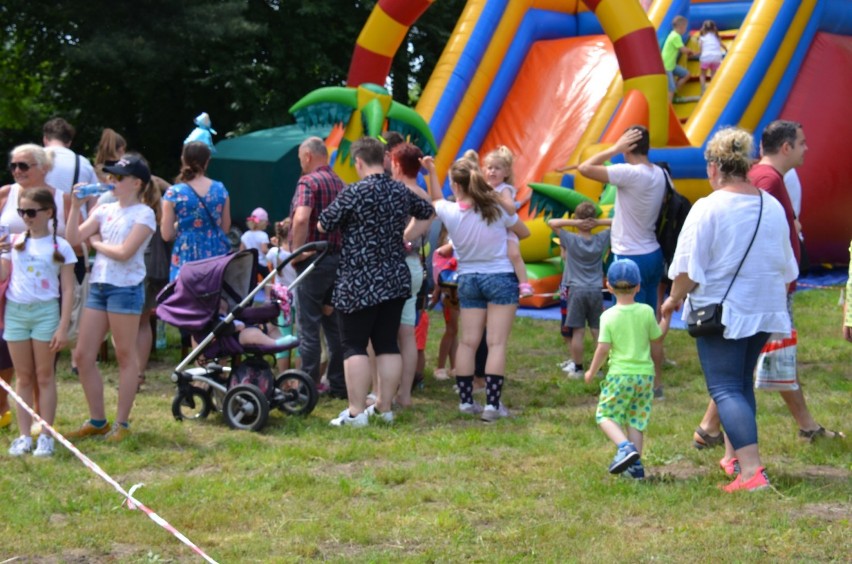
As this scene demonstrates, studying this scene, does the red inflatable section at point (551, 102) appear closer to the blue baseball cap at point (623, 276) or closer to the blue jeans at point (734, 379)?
the blue baseball cap at point (623, 276)

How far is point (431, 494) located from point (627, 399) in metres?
1.01

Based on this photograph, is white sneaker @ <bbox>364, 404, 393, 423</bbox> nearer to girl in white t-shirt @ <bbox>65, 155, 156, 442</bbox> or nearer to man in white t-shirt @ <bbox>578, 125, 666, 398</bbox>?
girl in white t-shirt @ <bbox>65, 155, 156, 442</bbox>

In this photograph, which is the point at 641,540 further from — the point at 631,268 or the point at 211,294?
the point at 211,294

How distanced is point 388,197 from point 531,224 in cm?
505

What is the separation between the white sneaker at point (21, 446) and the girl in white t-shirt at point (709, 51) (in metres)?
9.98

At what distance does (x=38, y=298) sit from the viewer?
20.6 feet

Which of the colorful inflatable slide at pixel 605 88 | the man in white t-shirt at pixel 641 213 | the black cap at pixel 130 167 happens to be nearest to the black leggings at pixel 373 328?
the black cap at pixel 130 167

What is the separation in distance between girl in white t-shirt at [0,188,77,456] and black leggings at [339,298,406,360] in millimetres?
1551

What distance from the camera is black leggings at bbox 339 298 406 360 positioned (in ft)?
22.7

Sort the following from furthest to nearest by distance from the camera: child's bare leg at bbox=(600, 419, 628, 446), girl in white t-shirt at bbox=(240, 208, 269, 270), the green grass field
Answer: girl in white t-shirt at bbox=(240, 208, 269, 270) < child's bare leg at bbox=(600, 419, 628, 446) < the green grass field

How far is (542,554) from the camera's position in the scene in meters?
4.57

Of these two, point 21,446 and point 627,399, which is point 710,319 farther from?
point 21,446

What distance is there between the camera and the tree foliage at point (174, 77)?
18.3 m

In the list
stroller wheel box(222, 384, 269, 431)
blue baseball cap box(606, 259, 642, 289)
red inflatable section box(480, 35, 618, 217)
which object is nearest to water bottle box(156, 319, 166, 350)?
stroller wheel box(222, 384, 269, 431)
